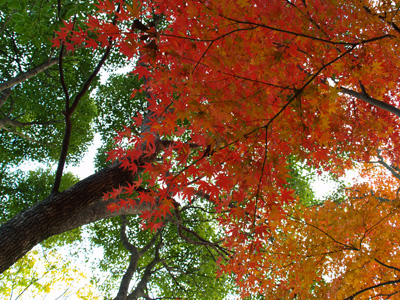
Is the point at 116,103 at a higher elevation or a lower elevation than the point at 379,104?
higher

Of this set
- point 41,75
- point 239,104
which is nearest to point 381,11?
point 239,104

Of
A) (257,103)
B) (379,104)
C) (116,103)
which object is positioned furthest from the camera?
(116,103)

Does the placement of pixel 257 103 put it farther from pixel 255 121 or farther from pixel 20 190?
pixel 20 190

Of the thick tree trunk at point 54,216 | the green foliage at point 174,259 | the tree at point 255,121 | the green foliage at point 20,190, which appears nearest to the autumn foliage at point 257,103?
the tree at point 255,121

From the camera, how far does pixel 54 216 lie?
2590 mm

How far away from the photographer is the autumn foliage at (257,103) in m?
1.38

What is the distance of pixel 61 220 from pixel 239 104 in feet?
8.33

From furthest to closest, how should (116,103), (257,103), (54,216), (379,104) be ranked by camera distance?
1. (116,103)
2. (379,104)
3. (54,216)
4. (257,103)

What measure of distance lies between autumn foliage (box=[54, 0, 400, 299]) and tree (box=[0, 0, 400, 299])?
0.01 m

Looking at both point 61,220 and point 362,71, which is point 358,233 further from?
point 61,220

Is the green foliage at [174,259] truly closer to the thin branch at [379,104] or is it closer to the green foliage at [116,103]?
the green foliage at [116,103]

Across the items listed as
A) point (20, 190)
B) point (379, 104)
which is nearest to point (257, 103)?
point (379, 104)

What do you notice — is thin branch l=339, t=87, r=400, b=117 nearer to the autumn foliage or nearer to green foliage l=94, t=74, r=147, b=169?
the autumn foliage

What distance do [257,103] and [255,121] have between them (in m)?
0.12
